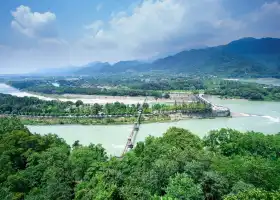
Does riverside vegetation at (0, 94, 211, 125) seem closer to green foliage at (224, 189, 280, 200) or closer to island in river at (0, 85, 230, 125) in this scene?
island in river at (0, 85, 230, 125)

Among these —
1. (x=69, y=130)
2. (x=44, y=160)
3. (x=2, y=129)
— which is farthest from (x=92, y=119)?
(x=44, y=160)

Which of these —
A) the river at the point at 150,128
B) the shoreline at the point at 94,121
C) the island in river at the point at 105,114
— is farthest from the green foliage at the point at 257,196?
the island in river at the point at 105,114

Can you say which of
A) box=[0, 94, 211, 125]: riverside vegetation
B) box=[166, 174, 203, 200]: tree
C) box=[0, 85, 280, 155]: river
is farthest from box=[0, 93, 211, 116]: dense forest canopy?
box=[166, 174, 203, 200]: tree

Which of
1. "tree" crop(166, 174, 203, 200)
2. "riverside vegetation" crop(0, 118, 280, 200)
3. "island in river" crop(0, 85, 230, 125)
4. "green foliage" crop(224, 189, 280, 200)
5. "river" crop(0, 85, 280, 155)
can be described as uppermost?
"green foliage" crop(224, 189, 280, 200)

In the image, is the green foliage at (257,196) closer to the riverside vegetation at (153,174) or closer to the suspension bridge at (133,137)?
the riverside vegetation at (153,174)

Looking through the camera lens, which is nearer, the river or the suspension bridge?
the suspension bridge

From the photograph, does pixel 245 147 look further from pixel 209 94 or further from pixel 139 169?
pixel 209 94

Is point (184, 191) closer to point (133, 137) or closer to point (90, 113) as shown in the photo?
point (133, 137)

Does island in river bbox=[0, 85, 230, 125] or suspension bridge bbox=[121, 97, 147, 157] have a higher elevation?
island in river bbox=[0, 85, 230, 125]
